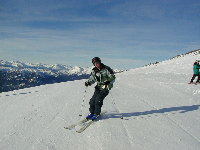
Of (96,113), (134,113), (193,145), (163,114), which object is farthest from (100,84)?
(193,145)

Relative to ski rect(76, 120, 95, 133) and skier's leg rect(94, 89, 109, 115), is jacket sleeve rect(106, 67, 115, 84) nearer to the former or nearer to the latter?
skier's leg rect(94, 89, 109, 115)

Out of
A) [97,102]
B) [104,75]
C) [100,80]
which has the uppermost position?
[104,75]

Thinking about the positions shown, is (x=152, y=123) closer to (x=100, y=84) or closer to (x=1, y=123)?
(x=100, y=84)

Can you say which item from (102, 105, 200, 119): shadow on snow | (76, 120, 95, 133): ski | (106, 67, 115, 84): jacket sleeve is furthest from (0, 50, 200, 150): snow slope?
(106, 67, 115, 84): jacket sleeve

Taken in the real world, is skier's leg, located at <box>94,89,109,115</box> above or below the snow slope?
above

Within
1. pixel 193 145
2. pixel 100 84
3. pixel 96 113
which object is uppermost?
pixel 100 84

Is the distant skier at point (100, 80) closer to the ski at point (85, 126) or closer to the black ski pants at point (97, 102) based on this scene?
the black ski pants at point (97, 102)

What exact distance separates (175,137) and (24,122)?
5.22 metres

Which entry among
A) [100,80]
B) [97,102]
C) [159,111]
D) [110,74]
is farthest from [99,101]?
[159,111]

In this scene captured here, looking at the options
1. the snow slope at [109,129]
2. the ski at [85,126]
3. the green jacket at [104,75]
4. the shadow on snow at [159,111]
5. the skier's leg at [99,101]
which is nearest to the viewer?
the snow slope at [109,129]

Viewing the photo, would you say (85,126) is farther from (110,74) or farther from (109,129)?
(110,74)

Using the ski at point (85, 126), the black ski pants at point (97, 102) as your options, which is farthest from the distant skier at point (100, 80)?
the ski at point (85, 126)

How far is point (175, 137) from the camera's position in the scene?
7.34m

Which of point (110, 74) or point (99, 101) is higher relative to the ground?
point (110, 74)
